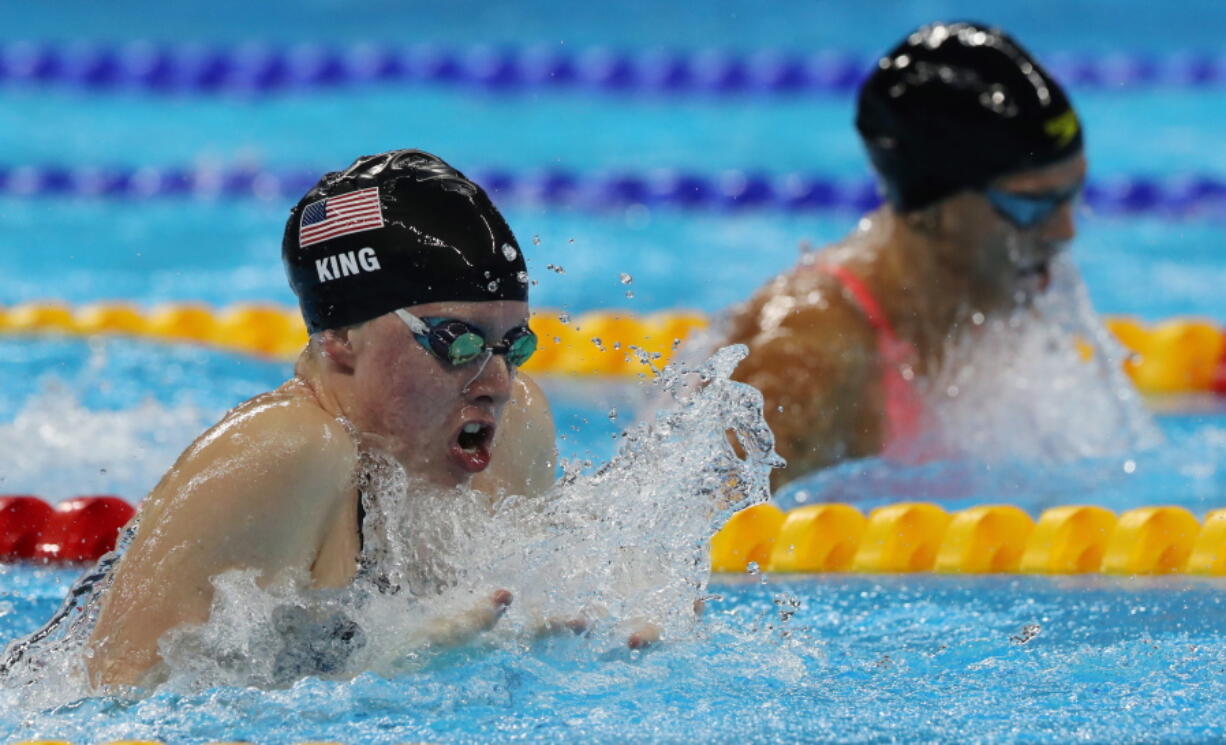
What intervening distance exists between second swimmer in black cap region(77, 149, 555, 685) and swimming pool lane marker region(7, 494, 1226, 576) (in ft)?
3.29

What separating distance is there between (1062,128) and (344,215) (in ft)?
6.16

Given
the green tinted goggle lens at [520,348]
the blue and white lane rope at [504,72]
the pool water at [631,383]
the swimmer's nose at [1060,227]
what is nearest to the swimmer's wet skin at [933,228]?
the swimmer's nose at [1060,227]

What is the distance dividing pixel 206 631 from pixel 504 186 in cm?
505

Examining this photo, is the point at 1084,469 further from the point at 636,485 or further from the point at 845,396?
the point at 636,485

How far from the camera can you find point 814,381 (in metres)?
3.35

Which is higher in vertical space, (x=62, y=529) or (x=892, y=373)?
(x=62, y=529)

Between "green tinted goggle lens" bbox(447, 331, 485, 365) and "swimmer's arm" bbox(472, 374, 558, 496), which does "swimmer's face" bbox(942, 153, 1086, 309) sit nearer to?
"swimmer's arm" bbox(472, 374, 558, 496)

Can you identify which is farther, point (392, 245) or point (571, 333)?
point (571, 333)

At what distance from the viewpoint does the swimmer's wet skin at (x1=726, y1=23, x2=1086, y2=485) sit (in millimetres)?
3510

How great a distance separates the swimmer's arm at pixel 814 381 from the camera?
3.33 m

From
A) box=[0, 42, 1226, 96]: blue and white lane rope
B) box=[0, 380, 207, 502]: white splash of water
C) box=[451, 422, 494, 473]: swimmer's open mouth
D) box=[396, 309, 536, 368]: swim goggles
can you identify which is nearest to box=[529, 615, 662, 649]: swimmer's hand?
box=[451, 422, 494, 473]: swimmer's open mouth

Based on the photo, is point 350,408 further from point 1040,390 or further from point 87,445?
point 1040,390

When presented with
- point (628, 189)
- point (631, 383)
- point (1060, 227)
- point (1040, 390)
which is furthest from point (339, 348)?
point (628, 189)

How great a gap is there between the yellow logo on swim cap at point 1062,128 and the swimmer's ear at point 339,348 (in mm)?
1849
